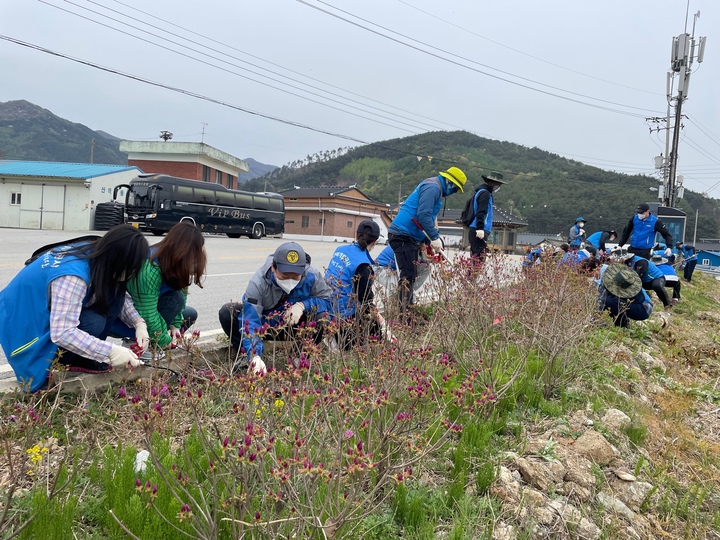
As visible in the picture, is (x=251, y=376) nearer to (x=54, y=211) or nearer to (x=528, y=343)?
(x=528, y=343)

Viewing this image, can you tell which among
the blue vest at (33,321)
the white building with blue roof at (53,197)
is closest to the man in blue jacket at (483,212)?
the blue vest at (33,321)

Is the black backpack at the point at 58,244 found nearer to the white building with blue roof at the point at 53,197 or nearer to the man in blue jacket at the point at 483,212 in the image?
the man in blue jacket at the point at 483,212

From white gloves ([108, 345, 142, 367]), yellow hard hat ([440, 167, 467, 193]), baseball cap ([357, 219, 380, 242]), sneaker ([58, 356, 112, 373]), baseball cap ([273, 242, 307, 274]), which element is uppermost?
yellow hard hat ([440, 167, 467, 193])

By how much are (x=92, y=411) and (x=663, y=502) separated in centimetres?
304

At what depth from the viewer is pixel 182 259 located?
313 cm

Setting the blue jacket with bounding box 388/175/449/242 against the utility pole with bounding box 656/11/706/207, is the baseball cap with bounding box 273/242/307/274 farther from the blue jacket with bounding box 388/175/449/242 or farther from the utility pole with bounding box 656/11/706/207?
the utility pole with bounding box 656/11/706/207

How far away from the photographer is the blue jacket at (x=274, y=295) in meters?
3.49

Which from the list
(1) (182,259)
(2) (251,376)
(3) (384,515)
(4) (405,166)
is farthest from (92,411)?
(4) (405,166)

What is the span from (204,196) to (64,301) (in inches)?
912

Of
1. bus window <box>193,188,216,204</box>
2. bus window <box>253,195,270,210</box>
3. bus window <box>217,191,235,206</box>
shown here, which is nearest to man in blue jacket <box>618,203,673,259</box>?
bus window <box>193,188,216,204</box>

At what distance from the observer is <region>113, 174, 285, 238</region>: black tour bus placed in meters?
22.1

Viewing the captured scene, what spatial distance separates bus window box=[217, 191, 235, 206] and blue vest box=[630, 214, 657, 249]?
20.4 m

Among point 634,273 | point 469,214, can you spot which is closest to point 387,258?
→ point 469,214

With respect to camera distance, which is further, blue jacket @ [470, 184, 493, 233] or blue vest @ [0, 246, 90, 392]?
blue jacket @ [470, 184, 493, 233]
